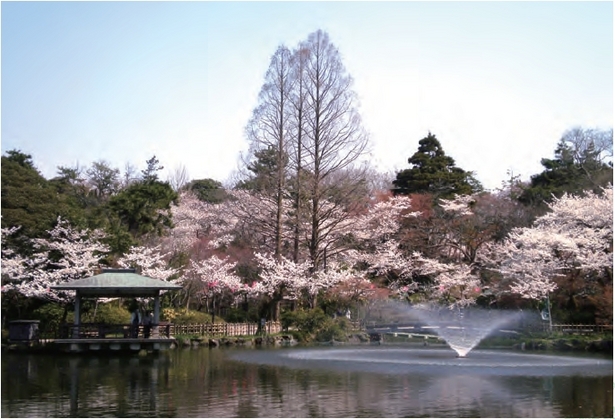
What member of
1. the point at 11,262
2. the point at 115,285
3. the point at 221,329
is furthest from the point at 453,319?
the point at 11,262

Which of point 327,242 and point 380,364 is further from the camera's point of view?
point 327,242

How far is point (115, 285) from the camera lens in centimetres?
2205

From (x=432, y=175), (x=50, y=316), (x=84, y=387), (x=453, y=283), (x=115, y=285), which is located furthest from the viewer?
(x=432, y=175)

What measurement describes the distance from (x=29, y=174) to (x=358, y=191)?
45.7 feet

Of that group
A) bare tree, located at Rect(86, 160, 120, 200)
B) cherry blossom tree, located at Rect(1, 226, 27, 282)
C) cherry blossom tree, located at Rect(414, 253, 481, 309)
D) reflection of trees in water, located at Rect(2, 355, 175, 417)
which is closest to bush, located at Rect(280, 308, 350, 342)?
cherry blossom tree, located at Rect(414, 253, 481, 309)

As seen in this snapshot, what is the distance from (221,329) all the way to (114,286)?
601cm

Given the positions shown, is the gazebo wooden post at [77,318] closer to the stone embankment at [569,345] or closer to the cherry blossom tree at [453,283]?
the stone embankment at [569,345]

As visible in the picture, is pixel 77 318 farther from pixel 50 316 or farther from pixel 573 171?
pixel 573 171

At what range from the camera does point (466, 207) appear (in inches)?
1309

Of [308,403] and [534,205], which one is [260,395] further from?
[534,205]

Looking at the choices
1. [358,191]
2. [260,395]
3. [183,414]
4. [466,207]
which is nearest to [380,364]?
[260,395]

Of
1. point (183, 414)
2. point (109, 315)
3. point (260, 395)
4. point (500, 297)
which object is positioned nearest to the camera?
point (183, 414)

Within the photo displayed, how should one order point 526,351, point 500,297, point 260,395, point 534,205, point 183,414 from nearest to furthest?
1. point 183,414
2. point 260,395
3. point 526,351
4. point 500,297
5. point 534,205

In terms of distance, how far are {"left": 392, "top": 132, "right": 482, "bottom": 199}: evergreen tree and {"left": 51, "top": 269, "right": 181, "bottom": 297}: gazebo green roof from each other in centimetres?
1796
